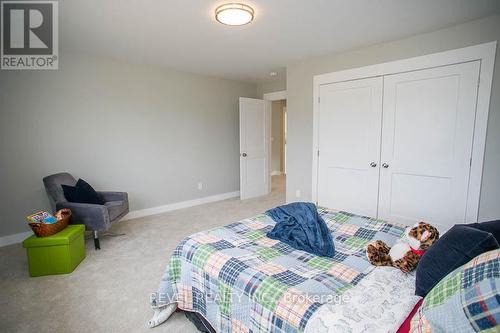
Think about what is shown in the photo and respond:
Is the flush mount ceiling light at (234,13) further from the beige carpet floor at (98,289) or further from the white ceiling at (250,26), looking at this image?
the beige carpet floor at (98,289)

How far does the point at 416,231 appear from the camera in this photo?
5.02ft

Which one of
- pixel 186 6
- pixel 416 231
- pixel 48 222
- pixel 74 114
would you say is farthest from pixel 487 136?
pixel 74 114

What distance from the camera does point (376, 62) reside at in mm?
3242

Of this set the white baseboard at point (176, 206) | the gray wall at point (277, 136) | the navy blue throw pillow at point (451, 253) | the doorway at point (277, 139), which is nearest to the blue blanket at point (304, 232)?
the navy blue throw pillow at point (451, 253)

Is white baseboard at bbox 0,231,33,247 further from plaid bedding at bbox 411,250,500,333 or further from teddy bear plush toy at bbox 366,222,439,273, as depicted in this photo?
plaid bedding at bbox 411,250,500,333

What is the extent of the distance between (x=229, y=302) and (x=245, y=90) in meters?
4.79

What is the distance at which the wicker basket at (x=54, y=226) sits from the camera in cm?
240

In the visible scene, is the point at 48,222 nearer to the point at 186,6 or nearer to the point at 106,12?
the point at 106,12

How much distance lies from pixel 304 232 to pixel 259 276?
0.59m

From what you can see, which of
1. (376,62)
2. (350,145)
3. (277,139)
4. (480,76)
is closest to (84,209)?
(350,145)

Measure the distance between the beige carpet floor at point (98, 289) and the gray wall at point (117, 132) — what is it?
837 millimetres

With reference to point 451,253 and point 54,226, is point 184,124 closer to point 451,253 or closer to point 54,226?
point 54,226

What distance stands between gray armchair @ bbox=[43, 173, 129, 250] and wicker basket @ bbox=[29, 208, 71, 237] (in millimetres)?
119

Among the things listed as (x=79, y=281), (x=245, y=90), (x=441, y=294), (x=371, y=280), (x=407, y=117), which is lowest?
(x=79, y=281)
